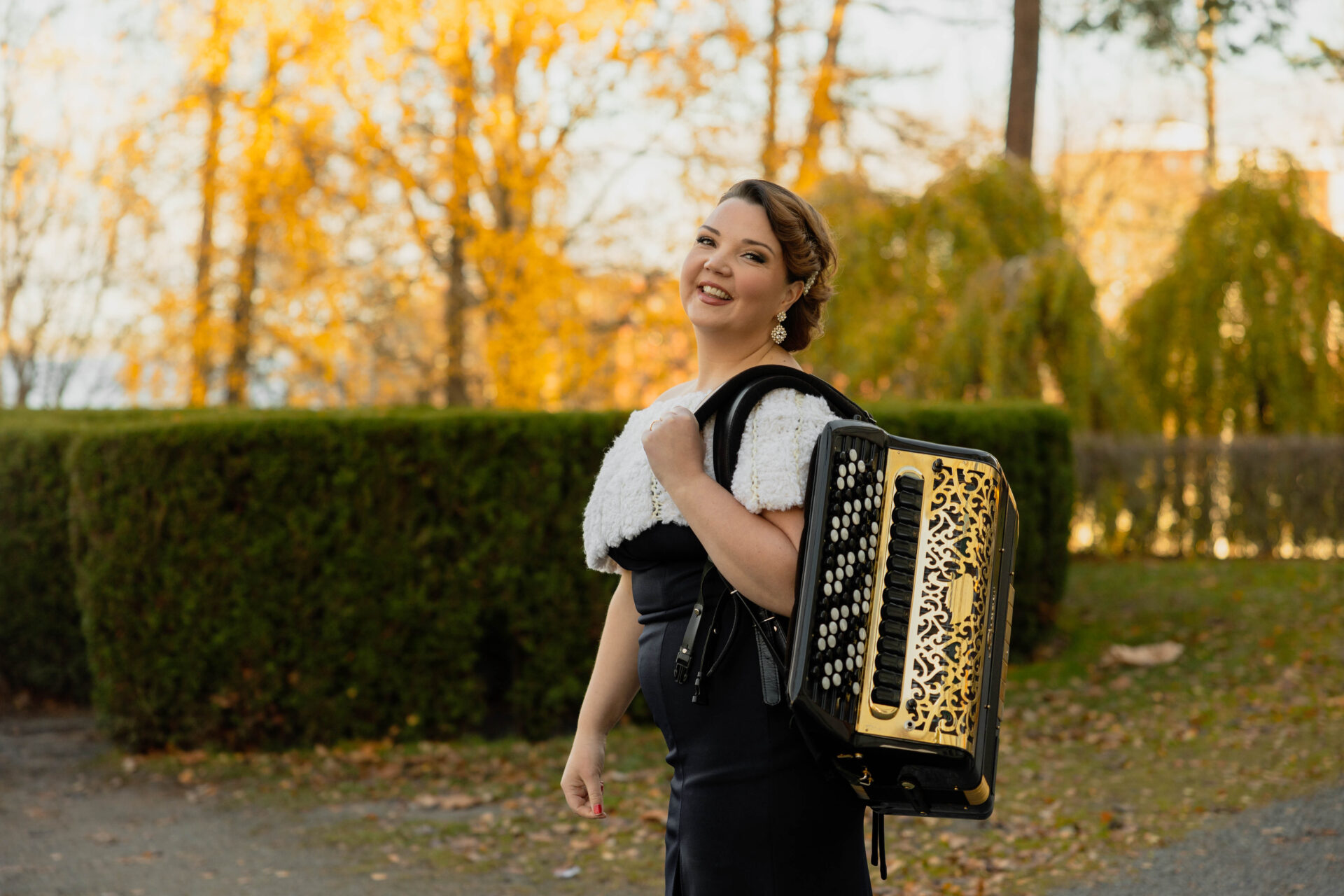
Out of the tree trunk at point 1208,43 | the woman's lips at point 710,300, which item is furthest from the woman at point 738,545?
the tree trunk at point 1208,43

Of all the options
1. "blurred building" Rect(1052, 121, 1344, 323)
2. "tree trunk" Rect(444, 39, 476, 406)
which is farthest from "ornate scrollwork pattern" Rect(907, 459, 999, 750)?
"blurred building" Rect(1052, 121, 1344, 323)

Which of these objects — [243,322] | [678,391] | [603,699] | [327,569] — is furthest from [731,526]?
[243,322]

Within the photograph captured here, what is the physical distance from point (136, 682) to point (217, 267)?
1094cm

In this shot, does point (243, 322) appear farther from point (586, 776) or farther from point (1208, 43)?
point (586, 776)

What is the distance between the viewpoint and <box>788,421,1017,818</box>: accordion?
1.73m

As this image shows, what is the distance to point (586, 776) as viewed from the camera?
2.25 meters

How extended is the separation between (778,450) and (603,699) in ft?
2.24

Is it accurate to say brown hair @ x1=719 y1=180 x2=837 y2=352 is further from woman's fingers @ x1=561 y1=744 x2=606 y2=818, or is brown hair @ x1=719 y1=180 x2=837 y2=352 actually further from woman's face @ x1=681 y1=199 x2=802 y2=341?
woman's fingers @ x1=561 y1=744 x2=606 y2=818

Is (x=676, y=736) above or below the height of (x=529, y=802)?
above

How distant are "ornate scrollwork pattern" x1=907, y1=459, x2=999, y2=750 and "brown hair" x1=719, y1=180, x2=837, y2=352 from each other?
45 cm

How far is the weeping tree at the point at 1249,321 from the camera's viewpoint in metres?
11.7

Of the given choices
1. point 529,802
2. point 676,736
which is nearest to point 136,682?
point 529,802

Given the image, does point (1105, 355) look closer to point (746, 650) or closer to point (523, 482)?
point (523, 482)

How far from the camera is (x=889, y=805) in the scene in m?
1.89
